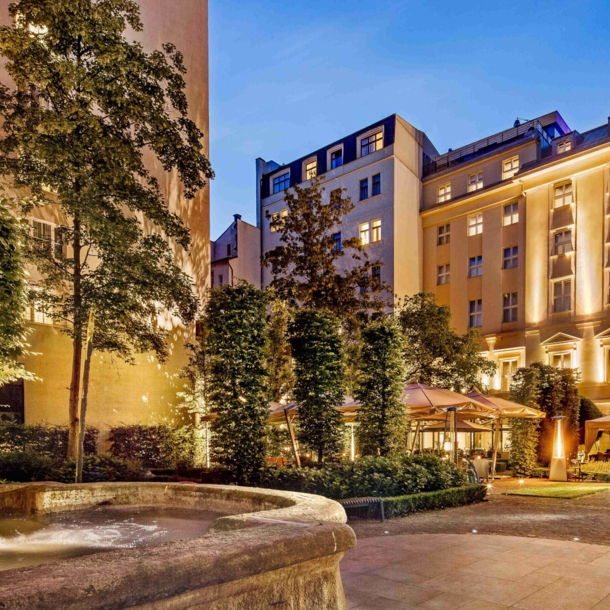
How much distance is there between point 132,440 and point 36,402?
3342 mm

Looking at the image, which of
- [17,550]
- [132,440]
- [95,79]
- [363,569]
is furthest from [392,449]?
[95,79]

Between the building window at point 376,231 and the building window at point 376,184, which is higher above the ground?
the building window at point 376,184

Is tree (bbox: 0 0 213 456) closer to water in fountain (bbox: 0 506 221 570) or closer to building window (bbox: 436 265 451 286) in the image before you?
water in fountain (bbox: 0 506 221 570)

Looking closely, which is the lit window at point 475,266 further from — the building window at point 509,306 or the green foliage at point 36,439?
the green foliage at point 36,439

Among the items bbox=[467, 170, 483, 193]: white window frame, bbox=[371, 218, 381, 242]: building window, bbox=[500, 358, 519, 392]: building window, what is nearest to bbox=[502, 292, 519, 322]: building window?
bbox=[500, 358, 519, 392]: building window

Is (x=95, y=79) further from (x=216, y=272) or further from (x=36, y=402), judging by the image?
(x=216, y=272)

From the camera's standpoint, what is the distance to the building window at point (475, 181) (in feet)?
130

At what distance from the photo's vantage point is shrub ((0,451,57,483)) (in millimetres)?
13148

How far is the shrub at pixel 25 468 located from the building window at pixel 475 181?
3338 cm

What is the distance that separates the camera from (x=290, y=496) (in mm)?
5344

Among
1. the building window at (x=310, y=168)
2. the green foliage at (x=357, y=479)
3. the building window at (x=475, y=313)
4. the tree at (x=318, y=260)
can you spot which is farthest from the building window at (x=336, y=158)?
the green foliage at (x=357, y=479)

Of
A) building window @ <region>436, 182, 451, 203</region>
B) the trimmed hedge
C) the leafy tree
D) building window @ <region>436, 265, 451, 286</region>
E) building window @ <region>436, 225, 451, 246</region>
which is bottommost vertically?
the trimmed hedge

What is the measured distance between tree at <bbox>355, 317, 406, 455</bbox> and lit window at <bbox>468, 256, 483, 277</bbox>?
25.9 m

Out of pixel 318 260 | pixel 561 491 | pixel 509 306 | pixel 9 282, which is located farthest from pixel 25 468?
pixel 509 306
